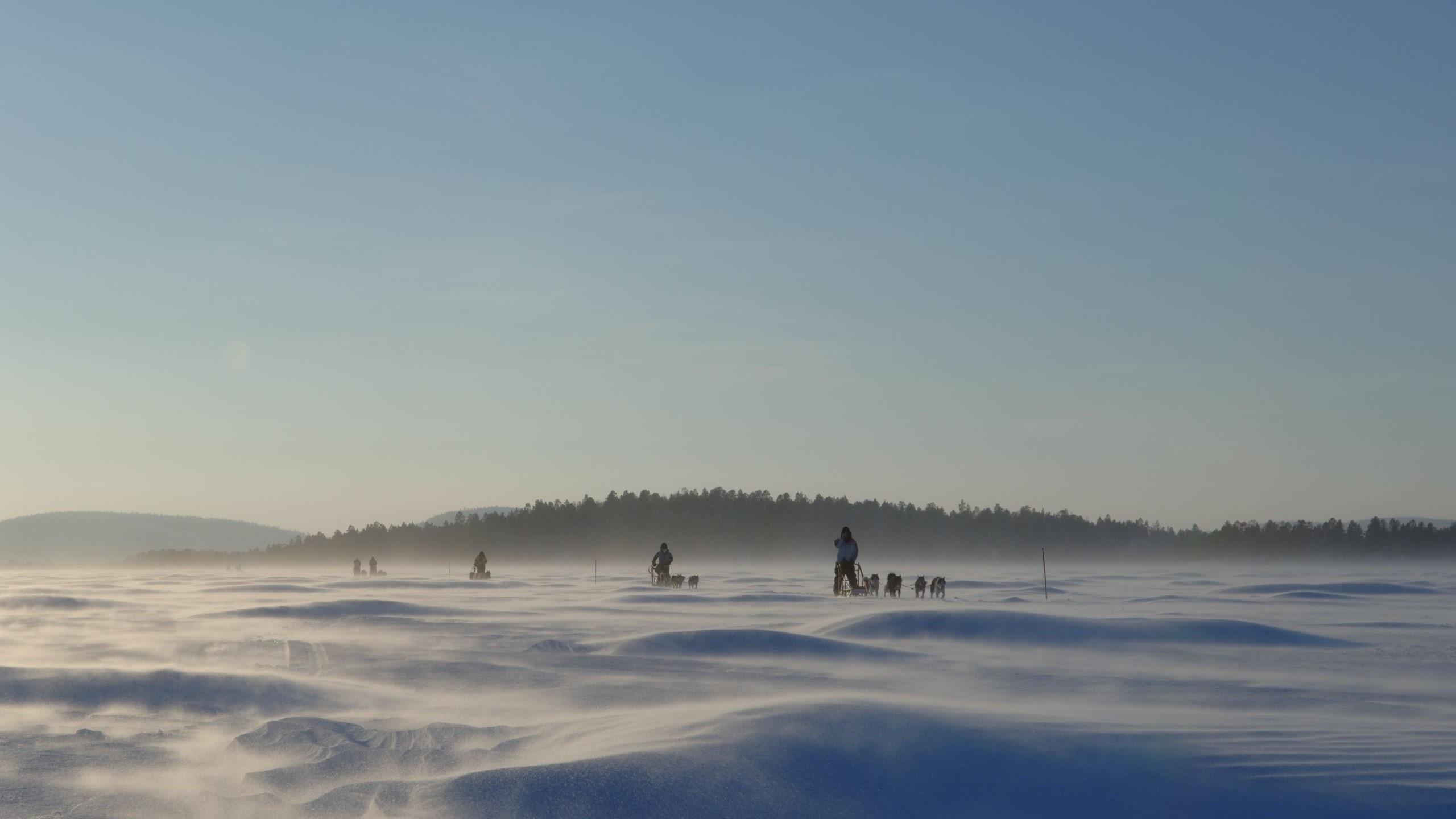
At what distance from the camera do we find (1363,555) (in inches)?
5079

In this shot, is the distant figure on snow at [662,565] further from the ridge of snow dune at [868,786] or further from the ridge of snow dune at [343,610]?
the ridge of snow dune at [868,786]

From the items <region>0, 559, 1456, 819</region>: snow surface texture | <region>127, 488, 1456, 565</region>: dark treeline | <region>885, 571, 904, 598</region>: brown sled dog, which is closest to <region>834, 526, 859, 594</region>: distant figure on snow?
<region>885, 571, 904, 598</region>: brown sled dog

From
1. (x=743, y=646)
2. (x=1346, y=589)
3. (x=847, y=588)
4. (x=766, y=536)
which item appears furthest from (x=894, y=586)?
(x=766, y=536)

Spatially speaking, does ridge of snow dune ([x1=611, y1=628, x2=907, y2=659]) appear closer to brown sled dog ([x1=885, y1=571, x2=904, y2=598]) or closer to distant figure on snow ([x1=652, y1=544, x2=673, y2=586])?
brown sled dog ([x1=885, y1=571, x2=904, y2=598])

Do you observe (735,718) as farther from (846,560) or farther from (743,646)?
(846,560)

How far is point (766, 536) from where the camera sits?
5969 inches

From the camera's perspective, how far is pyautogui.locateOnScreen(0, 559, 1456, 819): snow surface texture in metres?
4.80

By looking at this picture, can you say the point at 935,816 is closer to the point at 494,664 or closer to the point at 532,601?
the point at 494,664

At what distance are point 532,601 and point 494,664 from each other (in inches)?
472

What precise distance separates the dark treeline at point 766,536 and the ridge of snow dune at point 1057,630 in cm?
12064

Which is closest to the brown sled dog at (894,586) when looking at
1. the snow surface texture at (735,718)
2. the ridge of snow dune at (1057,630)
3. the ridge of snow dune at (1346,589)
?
the ridge of snow dune at (1346,589)

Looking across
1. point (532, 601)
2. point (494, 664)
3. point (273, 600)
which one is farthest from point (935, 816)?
point (273, 600)

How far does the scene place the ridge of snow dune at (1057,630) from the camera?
485 inches

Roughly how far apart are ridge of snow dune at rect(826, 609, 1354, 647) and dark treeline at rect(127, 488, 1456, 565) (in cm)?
12064
